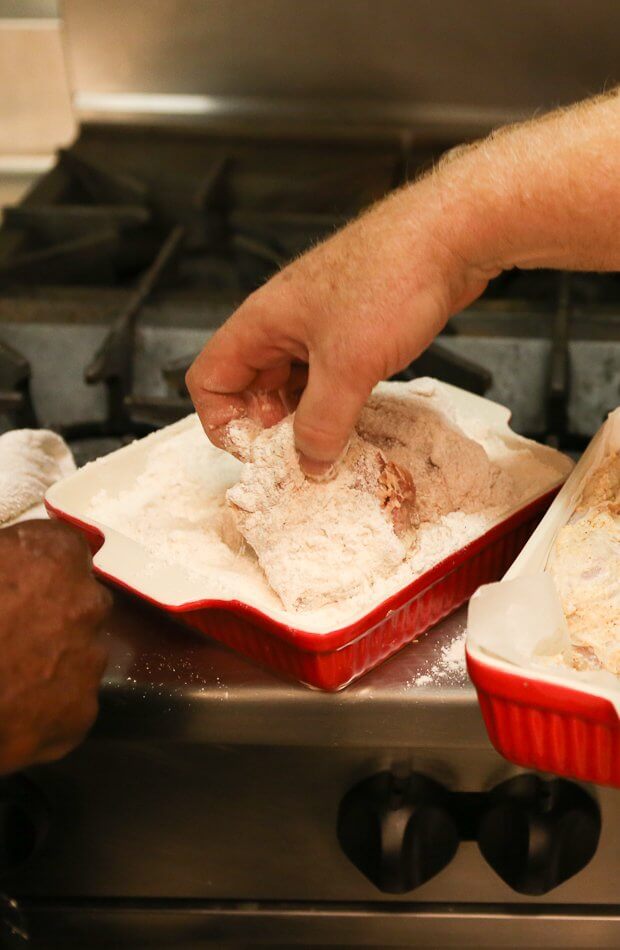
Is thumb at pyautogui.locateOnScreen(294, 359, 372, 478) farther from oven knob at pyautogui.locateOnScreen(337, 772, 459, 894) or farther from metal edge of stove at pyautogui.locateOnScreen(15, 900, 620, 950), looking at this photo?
metal edge of stove at pyautogui.locateOnScreen(15, 900, 620, 950)

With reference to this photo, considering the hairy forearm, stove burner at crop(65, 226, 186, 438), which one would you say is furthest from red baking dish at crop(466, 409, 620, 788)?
stove burner at crop(65, 226, 186, 438)

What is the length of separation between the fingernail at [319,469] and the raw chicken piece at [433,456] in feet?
0.19

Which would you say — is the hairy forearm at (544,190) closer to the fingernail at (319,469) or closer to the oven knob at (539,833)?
the fingernail at (319,469)

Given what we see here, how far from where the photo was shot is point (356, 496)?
70cm

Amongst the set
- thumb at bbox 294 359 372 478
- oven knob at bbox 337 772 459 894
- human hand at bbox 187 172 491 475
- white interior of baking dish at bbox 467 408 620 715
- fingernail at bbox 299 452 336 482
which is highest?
human hand at bbox 187 172 491 475

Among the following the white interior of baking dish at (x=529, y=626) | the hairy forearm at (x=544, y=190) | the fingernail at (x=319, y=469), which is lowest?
the white interior of baking dish at (x=529, y=626)

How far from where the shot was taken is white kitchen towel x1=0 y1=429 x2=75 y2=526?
804 mm

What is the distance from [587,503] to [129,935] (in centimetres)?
52

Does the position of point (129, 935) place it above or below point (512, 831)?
below

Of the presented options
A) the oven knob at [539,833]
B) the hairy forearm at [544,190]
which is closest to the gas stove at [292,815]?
the oven knob at [539,833]

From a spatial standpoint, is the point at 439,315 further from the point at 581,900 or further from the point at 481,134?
the point at 481,134

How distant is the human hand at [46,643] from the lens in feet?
1.85

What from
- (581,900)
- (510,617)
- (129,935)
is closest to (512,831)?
(581,900)

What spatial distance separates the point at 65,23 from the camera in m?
1.48
